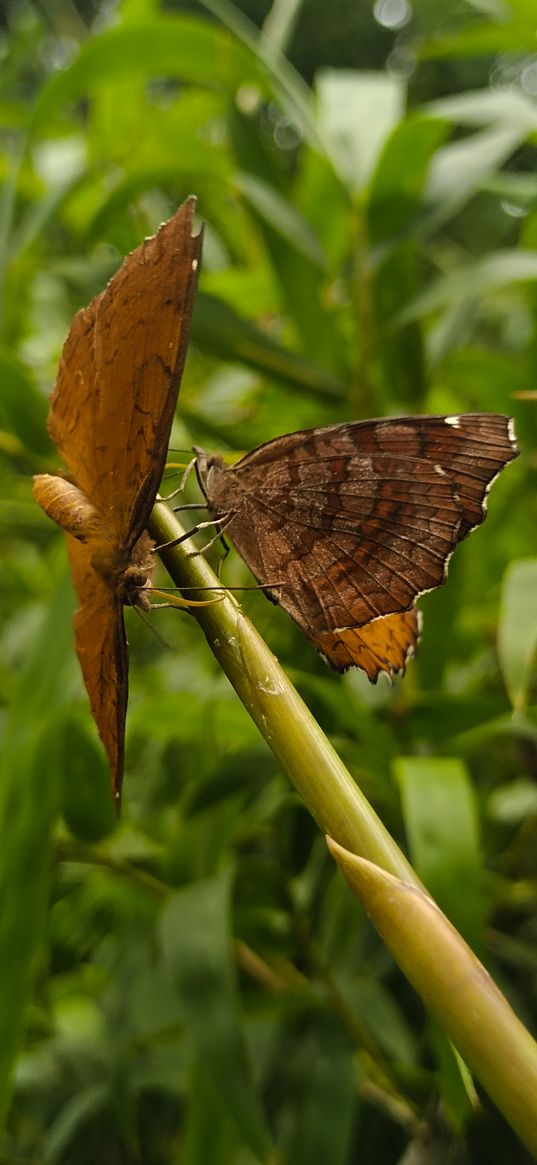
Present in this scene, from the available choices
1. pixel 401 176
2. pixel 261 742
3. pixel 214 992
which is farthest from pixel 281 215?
pixel 214 992

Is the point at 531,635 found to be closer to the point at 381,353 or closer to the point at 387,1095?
the point at 381,353

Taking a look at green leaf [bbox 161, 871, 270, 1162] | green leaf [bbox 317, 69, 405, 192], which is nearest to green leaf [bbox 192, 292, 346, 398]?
green leaf [bbox 317, 69, 405, 192]

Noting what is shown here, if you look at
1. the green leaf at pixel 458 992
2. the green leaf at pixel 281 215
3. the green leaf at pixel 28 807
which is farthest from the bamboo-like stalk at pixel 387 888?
the green leaf at pixel 281 215

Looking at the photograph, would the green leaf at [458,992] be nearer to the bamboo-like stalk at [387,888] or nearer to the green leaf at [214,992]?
the bamboo-like stalk at [387,888]

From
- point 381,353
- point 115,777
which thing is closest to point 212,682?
point 381,353

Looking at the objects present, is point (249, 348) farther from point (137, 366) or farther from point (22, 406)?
point (137, 366)

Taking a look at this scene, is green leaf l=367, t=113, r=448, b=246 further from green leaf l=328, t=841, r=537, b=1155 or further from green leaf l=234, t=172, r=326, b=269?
green leaf l=328, t=841, r=537, b=1155
